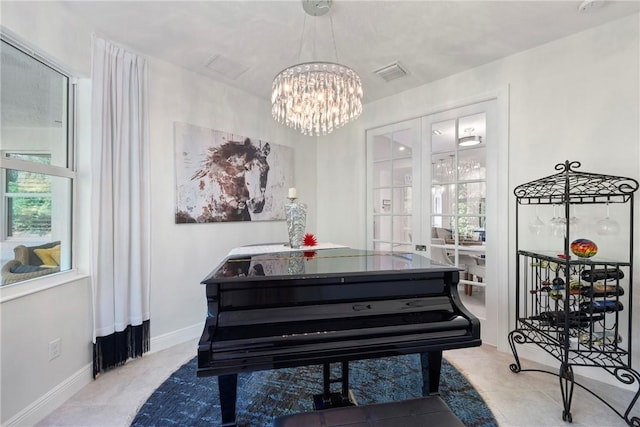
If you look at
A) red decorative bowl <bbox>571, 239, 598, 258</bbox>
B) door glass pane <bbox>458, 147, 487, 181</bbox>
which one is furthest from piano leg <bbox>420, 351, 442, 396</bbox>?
door glass pane <bbox>458, 147, 487, 181</bbox>

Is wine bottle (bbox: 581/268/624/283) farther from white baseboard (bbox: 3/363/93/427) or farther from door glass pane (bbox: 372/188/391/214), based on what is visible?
white baseboard (bbox: 3/363/93/427)

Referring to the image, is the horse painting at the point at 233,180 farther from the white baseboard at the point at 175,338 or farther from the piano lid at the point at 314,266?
the piano lid at the point at 314,266

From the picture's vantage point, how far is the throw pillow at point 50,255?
1975mm

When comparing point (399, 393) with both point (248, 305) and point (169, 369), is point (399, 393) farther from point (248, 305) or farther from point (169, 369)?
point (169, 369)

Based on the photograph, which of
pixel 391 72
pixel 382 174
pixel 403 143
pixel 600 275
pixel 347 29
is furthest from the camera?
pixel 382 174

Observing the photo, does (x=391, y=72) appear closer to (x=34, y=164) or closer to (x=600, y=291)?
(x=600, y=291)

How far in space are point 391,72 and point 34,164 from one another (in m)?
3.00

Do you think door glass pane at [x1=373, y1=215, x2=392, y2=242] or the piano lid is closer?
the piano lid

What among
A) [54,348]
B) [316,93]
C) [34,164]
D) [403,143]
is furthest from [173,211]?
[403,143]

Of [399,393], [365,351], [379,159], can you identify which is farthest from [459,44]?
[399,393]

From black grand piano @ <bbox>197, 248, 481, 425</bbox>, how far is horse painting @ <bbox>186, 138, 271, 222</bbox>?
1674 mm

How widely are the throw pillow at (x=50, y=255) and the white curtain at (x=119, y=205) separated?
20 cm

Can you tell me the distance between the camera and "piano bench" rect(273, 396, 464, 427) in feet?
3.51

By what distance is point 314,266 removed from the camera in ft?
5.55
